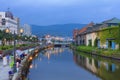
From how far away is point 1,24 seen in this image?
637 feet

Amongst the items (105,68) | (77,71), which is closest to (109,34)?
(105,68)

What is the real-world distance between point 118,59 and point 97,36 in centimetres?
4285

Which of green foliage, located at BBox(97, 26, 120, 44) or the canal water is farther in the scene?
green foliage, located at BBox(97, 26, 120, 44)

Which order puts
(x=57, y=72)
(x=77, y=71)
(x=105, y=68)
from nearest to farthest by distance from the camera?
(x=57, y=72)
(x=77, y=71)
(x=105, y=68)

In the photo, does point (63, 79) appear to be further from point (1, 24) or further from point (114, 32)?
point (1, 24)

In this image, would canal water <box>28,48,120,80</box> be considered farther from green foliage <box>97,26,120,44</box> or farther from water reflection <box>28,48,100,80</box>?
green foliage <box>97,26,120,44</box>

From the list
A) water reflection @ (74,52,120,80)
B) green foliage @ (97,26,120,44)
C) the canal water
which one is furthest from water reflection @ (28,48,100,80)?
green foliage @ (97,26,120,44)

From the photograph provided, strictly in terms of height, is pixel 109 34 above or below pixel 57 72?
above

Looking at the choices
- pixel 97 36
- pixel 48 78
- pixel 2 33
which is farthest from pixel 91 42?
pixel 48 78

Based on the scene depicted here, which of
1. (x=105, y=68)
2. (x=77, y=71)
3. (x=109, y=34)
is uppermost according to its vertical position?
(x=109, y=34)

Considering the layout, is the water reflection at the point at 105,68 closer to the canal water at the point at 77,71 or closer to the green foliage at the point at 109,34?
the canal water at the point at 77,71

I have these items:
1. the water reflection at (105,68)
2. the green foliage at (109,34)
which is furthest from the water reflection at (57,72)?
the green foliage at (109,34)

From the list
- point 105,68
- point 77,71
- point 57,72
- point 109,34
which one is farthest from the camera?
point 109,34

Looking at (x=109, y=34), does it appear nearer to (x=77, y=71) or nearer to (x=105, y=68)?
(x=105, y=68)
